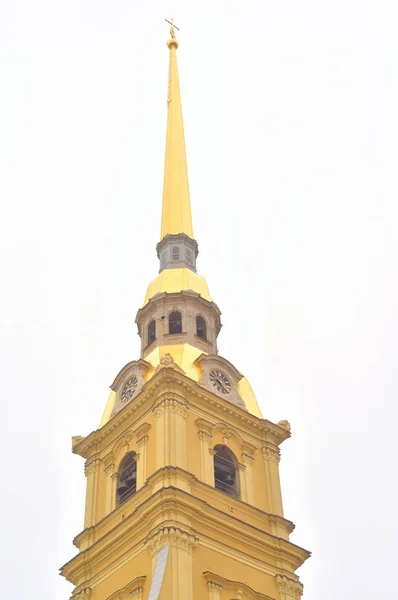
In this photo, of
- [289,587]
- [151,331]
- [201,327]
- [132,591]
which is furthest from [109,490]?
[201,327]

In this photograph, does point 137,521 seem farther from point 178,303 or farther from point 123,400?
point 178,303

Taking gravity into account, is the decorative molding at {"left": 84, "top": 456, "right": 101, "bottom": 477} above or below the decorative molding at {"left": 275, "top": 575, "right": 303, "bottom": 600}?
above

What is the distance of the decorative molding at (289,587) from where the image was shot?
41.5m

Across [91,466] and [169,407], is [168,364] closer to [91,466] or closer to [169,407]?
[169,407]

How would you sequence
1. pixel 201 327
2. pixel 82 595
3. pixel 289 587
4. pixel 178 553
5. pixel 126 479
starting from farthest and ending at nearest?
pixel 201 327, pixel 126 479, pixel 82 595, pixel 289 587, pixel 178 553

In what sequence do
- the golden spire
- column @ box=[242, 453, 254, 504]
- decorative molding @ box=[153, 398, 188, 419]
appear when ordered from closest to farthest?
decorative molding @ box=[153, 398, 188, 419], column @ box=[242, 453, 254, 504], the golden spire

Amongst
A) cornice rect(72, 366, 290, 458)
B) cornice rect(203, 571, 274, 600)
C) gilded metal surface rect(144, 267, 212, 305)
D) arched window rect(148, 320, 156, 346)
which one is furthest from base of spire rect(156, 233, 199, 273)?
cornice rect(203, 571, 274, 600)

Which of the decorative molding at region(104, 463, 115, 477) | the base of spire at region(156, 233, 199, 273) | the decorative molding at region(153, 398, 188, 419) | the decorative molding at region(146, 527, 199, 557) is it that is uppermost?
the base of spire at region(156, 233, 199, 273)

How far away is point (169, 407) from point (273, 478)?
17.7 ft

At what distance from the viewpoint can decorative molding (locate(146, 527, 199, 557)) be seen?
39.0 m

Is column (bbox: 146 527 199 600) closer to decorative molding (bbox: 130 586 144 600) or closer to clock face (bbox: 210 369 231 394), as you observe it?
decorative molding (bbox: 130 586 144 600)

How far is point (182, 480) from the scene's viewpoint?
135ft

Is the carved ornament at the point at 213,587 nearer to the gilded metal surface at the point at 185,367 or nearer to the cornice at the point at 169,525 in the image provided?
the cornice at the point at 169,525

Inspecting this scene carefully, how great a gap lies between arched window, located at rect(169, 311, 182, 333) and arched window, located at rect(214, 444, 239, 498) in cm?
688
